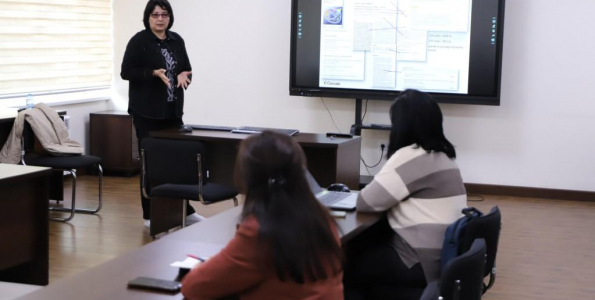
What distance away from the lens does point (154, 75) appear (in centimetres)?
540

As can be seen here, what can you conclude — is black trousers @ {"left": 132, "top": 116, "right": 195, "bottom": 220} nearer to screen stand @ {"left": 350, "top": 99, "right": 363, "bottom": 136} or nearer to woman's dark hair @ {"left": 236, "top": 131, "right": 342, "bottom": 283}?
screen stand @ {"left": 350, "top": 99, "right": 363, "bottom": 136}

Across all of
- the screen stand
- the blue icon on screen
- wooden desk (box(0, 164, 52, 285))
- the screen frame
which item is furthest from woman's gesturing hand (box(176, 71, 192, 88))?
the screen stand

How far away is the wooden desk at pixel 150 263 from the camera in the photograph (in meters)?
2.16

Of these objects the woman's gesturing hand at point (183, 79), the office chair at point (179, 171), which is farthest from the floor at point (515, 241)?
the woman's gesturing hand at point (183, 79)

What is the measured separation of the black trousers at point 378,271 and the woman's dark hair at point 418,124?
42 centimetres

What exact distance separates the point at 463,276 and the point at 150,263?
38.1 inches

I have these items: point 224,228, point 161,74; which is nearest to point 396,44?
point 161,74

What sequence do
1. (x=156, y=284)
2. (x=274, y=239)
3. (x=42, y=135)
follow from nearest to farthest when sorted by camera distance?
(x=274, y=239)
(x=156, y=284)
(x=42, y=135)

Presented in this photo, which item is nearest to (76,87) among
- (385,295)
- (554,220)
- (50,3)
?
(50,3)

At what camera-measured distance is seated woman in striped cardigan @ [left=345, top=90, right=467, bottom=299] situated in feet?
10.6

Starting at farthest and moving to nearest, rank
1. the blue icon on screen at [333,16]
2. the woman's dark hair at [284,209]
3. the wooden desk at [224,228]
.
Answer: the blue icon on screen at [333,16], the wooden desk at [224,228], the woman's dark hair at [284,209]

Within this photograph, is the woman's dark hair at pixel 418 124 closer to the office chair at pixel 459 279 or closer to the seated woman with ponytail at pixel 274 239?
the office chair at pixel 459 279

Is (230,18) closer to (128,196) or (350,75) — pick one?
(350,75)

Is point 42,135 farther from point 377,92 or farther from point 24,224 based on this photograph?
point 377,92
